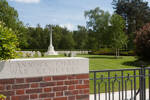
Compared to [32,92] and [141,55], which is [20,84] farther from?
[141,55]

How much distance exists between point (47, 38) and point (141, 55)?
34.3m

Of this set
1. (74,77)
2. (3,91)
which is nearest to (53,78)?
(74,77)

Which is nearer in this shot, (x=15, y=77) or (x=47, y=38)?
(x=15, y=77)

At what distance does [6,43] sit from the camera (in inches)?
84.5

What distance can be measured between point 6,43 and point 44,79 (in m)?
0.72

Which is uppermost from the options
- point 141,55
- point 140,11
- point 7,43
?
point 140,11

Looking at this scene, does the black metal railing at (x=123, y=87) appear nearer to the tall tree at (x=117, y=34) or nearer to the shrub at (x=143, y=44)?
the shrub at (x=143, y=44)

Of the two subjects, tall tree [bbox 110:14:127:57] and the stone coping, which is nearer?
the stone coping

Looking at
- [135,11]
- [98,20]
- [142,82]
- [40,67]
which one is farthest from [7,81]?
[135,11]

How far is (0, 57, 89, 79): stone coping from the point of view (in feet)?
7.41

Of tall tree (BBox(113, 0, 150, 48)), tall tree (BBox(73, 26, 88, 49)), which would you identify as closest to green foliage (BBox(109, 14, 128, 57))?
tall tree (BBox(113, 0, 150, 48))

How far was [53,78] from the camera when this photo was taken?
8.10 feet

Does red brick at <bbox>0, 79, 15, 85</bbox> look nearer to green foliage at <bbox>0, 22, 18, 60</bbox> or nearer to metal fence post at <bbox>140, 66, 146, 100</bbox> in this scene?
green foliage at <bbox>0, 22, 18, 60</bbox>

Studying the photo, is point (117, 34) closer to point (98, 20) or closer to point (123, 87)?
point (98, 20)
